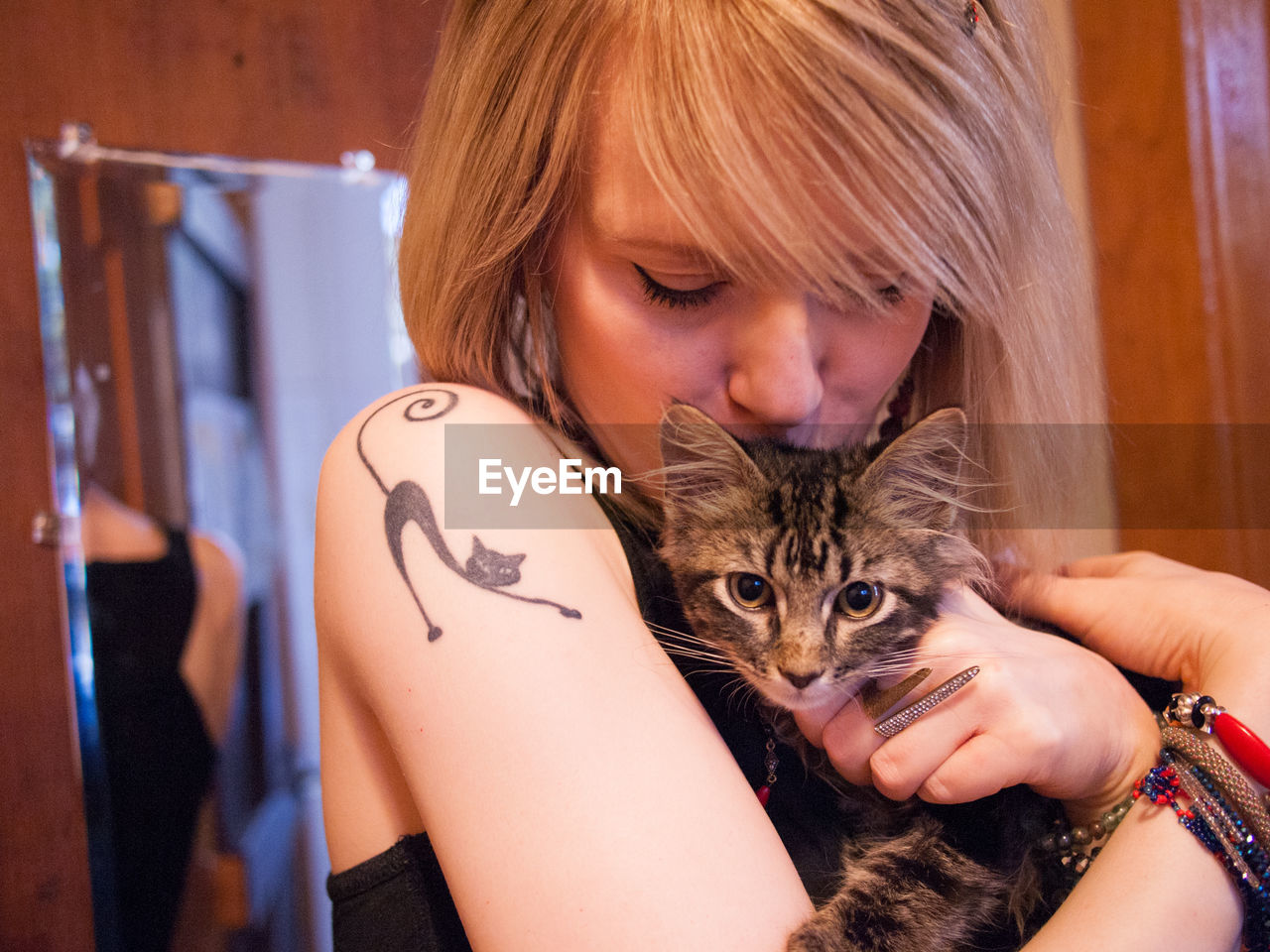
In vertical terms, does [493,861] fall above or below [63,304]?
below

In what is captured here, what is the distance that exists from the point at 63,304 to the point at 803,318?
71.9 inches

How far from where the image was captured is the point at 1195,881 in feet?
2.48

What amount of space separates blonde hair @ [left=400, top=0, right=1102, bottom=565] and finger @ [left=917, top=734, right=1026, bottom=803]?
42cm

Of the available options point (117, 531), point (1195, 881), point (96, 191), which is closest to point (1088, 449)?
point (1195, 881)

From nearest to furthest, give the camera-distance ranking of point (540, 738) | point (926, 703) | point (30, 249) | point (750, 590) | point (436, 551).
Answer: point (540, 738) < point (436, 551) < point (926, 703) < point (750, 590) < point (30, 249)

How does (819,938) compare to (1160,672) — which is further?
(1160,672)

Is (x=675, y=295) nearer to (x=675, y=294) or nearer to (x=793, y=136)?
(x=675, y=294)

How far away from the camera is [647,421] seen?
974 mm

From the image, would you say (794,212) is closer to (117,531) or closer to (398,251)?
(398,251)

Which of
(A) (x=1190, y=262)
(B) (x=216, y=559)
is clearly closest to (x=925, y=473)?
(A) (x=1190, y=262)

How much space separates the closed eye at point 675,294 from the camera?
2.83ft

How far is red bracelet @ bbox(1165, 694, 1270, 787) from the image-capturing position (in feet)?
2.71

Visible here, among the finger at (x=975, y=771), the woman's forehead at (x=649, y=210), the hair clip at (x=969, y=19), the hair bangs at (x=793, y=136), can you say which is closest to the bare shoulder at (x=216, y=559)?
the woman's forehead at (x=649, y=210)

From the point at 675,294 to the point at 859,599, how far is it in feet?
1.67
